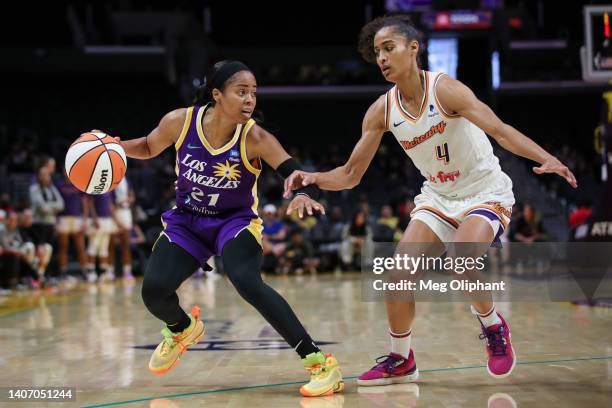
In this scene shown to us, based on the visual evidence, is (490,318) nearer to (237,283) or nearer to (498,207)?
(498,207)

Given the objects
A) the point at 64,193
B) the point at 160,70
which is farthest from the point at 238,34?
the point at 64,193

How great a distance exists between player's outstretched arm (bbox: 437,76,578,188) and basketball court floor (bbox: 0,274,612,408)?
1174 millimetres

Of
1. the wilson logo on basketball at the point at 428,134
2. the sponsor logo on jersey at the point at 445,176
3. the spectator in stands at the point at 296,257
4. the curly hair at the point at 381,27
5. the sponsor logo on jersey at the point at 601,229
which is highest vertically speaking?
the curly hair at the point at 381,27

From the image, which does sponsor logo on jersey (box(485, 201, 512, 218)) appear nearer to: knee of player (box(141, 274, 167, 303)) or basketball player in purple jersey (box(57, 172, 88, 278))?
knee of player (box(141, 274, 167, 303))

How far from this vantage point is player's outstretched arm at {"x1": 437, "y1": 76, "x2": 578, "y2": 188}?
3902mm

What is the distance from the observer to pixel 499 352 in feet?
14.1

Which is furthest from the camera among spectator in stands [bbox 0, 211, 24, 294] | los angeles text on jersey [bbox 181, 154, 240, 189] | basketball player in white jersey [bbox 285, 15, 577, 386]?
spectator in stands [bbox 0, 211, 24, 294]

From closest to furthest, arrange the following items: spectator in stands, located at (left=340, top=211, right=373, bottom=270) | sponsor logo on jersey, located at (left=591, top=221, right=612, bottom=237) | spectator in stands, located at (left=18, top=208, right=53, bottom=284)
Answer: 1. sponsor logo on jersey, located at (left=591, top=221, right=612, bottom=237)
2. spectator in stands, located at (left=18, top=208, right=53, bottom=284)
3. spectator in stands, located at (left=340, top=211, right=373, bottom=270)

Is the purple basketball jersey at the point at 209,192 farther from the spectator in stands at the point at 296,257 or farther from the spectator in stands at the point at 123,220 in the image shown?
the spectator in stands at the point at 296,257

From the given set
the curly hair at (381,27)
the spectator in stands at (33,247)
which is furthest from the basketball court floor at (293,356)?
the spectator in stands at (33,247)

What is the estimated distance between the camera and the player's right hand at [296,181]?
163 inches

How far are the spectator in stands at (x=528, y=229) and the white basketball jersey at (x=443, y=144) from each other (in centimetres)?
941

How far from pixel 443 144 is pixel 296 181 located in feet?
2.78

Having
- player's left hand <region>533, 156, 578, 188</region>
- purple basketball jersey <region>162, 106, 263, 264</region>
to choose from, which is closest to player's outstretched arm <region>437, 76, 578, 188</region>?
player's left hand <region>533, 156, 578, 188</region>
